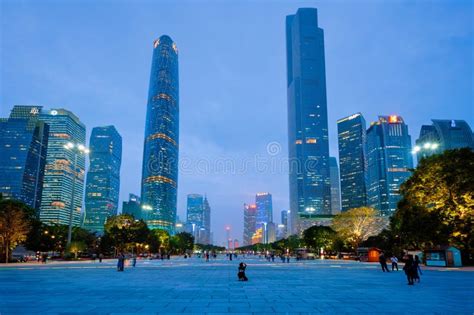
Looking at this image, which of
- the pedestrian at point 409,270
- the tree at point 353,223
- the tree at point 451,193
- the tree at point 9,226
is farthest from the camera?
the tree at point 353,223

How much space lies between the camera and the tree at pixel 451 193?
138ft

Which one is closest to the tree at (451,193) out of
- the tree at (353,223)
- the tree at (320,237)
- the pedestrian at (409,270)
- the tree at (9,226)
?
the pedestrian at (409,270)

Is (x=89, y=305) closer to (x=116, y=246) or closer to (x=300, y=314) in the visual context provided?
(x=300, y=314)

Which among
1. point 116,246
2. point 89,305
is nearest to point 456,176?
point 89,305

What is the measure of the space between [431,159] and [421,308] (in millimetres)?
39405

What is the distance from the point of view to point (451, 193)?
43.3 meters

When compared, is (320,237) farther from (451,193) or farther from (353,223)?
(451,193)

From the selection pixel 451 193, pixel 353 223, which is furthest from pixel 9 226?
pixel 353 223

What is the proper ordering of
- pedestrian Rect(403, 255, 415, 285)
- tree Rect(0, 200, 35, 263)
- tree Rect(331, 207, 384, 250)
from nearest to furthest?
pedestrian Rect(403, 255, 415, 285), tree Rect(0, 200, 35, 263), tree Rect(331, 207, 384, 250)

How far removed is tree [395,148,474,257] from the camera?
138ft

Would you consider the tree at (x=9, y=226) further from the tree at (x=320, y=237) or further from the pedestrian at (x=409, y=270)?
the tree at (x=320, y=237)

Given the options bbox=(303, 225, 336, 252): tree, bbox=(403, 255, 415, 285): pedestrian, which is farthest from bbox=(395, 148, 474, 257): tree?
bbox=(303, 225, 336, 252): tree

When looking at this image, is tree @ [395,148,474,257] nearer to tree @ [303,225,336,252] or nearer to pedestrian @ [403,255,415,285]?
pedestrian @ [403,255,415,285]

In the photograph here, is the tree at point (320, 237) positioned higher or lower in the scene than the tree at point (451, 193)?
lower
